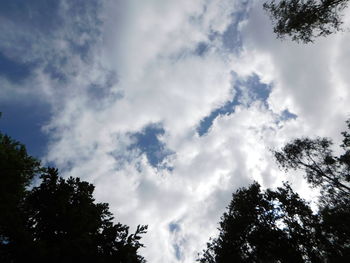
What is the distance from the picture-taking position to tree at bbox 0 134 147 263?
9.34 meters

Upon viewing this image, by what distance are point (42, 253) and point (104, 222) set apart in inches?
145

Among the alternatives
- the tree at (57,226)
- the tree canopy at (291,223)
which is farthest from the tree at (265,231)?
the tree at (57,226)

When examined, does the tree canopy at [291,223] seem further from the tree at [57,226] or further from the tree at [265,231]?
the tree at [57,226]

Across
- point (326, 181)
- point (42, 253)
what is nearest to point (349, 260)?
point (326, 181)

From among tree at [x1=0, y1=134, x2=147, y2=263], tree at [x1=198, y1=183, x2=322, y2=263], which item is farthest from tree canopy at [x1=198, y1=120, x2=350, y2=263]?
tree at [x1=0, y1=134, x2=147, y2=263]

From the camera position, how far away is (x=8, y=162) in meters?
13.9

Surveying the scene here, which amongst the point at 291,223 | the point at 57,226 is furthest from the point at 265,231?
the point at 57,226

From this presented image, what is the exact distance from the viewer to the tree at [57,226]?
9336 mm

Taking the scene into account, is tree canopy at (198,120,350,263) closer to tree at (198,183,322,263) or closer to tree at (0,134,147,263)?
tree at (198,183,322,263)

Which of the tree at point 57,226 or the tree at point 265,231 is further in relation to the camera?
the tree at point 265,231

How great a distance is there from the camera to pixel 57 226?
443 inches

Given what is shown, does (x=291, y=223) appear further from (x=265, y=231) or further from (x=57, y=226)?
(x=57, y=226)

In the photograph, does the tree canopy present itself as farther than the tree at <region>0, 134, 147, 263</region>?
Yes

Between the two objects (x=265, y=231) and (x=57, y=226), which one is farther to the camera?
(x=265, y=231)
